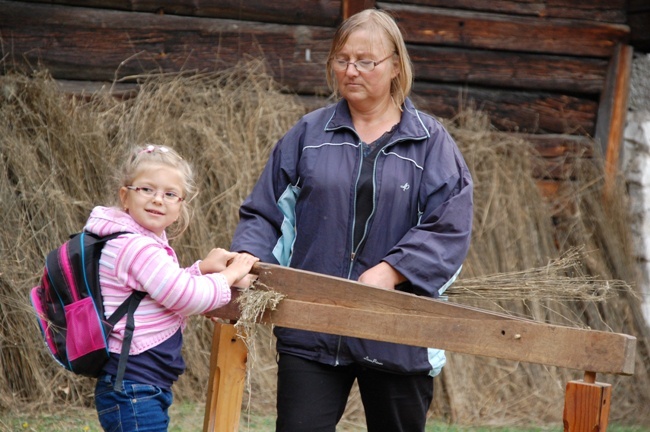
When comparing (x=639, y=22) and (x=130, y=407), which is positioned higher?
(x=639, y=22)

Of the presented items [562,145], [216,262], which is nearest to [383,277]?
[216,262]

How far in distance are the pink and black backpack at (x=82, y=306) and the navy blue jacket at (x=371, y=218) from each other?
528 millimetres

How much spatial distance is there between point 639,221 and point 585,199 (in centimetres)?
47

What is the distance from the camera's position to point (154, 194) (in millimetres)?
3137

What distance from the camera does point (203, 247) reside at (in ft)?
19.7

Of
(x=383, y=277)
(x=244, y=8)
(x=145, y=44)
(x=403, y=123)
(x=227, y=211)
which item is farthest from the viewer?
(x=244, y=8)

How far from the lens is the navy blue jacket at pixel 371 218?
10.8 ft

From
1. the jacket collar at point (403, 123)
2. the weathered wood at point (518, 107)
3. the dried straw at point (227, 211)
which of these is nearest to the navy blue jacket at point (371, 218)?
the jacket collar at point (403, 123)

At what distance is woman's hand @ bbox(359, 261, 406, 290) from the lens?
10.6ft

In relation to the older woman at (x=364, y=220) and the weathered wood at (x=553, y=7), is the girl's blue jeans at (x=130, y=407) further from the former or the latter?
the weathered wood at (x=553, y=7)

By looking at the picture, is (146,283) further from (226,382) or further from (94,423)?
(94,423)

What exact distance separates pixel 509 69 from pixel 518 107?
0.97 ft

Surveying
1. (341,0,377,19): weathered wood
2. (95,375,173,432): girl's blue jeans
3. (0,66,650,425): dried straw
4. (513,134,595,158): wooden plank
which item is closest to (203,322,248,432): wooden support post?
(95,375,173,432): girl's blue jeans

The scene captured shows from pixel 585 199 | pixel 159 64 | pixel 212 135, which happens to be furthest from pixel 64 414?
pixel 585 199
